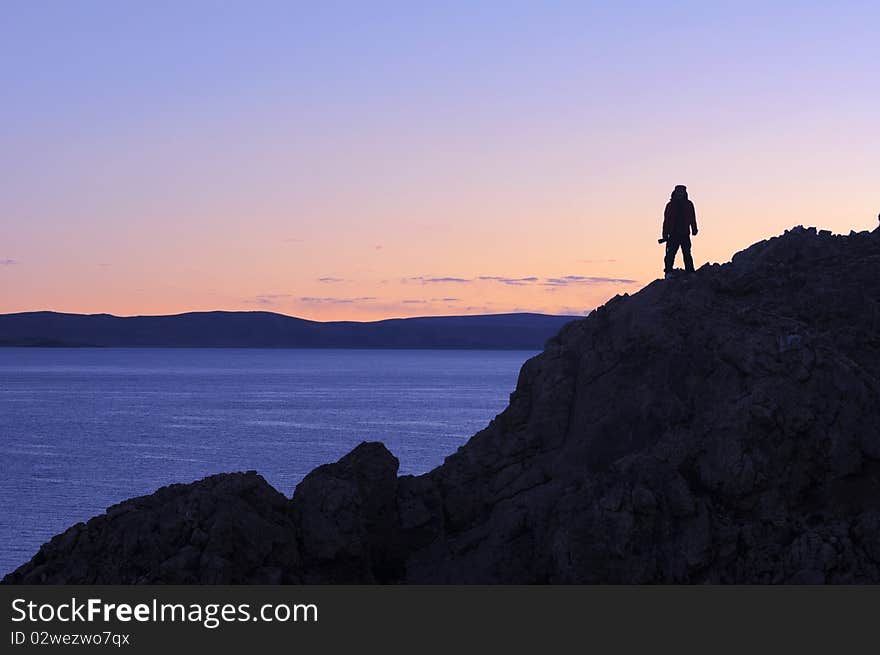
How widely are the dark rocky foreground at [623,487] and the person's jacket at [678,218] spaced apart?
260 centimetres

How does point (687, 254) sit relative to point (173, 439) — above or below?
above

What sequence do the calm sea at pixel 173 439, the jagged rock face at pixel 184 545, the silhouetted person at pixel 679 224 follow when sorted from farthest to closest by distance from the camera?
the calm sea at pixel 173 439, the silhouetted person at pixel 679 224, the jagged rock face at pixel 184 545

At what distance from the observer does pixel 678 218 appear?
29047 millimetres

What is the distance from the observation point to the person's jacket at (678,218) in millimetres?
29031

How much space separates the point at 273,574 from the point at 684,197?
14.2 meters

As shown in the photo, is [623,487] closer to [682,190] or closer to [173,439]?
[682,190]

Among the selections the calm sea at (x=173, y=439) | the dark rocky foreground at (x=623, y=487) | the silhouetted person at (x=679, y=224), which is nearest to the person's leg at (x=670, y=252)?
the silhouetted person at (x=679, y=224)

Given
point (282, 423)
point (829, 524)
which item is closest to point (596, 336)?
point (829, 524)

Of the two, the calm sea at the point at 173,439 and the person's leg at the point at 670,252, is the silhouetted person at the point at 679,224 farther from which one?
the calm sea at the point at 173,439

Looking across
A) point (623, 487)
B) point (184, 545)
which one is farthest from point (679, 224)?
point (184, 545)

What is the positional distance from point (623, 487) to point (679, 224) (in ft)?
31.4

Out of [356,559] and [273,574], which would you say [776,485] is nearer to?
[356,559]

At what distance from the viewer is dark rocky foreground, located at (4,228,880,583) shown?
21.2 meters

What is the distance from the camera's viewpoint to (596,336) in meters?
25.9
